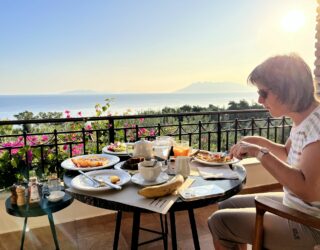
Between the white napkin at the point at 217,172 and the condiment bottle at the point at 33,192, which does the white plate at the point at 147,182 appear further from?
the condiment bottle at the point at 33,192

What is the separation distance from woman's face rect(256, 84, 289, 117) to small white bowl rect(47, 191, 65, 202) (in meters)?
1.32

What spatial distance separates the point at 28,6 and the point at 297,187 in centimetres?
1289

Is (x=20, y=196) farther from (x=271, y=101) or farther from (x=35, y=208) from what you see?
(x=271, y=101)

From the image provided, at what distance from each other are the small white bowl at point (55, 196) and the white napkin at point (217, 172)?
0.90 meters

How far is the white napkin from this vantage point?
1338mm

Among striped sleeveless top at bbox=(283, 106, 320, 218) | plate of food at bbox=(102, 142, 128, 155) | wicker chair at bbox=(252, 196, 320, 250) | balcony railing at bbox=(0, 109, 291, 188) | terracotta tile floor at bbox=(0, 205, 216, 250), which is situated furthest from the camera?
balcony railing at bbox=(0, 109, 291, 188)

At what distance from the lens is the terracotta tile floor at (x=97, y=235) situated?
214cm

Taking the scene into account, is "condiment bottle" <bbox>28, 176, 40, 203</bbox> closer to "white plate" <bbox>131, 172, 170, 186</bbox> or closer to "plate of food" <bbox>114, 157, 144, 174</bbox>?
"plate of food" <bbox>114, 157, 144, 174</bbox>

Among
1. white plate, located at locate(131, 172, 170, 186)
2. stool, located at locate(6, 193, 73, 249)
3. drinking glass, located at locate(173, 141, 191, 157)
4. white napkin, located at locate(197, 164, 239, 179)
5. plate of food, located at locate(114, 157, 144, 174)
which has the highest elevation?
drinking glass, located at locate(173, 141, 191, 157)

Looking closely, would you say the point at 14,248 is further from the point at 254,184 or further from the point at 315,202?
the point at 254,184

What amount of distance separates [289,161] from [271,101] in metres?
0.31

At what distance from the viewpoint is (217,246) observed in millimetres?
1314

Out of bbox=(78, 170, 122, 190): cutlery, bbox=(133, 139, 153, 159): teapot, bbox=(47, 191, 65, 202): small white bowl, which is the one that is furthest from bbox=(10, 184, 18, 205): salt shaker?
bbox=(133, 139, 153, 159): teapot

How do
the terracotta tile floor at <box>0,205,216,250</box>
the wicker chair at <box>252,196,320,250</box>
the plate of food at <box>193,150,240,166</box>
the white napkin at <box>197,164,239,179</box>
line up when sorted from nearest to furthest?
the wicker chair at <box>252,196,320,250</box> < the white napkin at <box>197,164,239,179</box> < the plate of food at <box>193,150,240,166</box> < the terracotta tile floor at <box>0,205,216,250</box>
